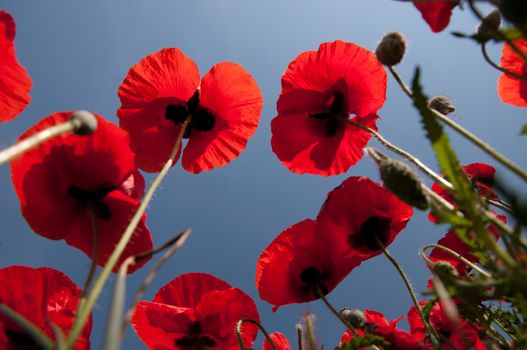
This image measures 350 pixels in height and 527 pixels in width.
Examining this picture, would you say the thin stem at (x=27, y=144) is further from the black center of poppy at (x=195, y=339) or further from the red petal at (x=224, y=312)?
the black center of poppy at (x=195, y=339)

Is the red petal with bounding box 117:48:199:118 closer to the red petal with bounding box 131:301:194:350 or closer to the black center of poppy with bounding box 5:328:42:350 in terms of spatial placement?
the red petal with bounding box 131:301:194:350

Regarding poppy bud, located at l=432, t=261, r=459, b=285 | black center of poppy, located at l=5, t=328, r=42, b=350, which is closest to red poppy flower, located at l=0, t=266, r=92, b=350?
black center of poppy, located at l=5, t=328, r=42, b=350

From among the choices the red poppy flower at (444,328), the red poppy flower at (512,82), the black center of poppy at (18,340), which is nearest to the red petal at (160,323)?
the black center of poppy at (18,340)

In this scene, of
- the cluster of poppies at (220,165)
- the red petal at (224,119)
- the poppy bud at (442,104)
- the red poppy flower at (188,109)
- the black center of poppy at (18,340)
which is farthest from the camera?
the red petal at (224,119)

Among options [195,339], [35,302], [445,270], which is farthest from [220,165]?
[445,270]

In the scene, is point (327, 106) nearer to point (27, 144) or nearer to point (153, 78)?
point (153, 78)

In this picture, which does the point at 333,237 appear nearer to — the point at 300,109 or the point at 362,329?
the point at 362,329

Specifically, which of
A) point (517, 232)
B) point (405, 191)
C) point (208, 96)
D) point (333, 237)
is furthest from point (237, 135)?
point (517, 232)
